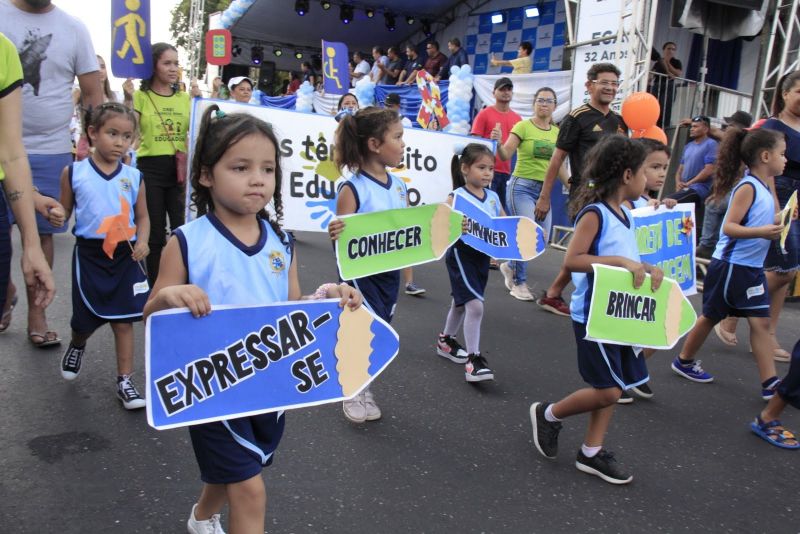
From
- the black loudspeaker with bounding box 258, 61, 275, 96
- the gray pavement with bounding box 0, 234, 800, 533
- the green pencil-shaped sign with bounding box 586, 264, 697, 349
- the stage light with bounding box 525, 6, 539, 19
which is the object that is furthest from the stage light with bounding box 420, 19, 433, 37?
the green pencil-shaped sign with bounding box 586, 264, 697, 349

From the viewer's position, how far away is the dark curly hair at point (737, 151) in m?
3.80

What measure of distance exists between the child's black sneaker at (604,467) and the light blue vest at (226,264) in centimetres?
171

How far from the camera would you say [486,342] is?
477cm

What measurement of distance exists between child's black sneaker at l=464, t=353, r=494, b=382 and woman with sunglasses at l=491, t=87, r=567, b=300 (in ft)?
7.93

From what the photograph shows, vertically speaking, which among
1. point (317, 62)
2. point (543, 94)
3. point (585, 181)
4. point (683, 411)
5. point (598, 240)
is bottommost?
point (683, 411)

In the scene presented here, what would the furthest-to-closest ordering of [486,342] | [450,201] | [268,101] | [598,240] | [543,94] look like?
[268,101] → [543,94] → [486,342] → [450,201] → [598,240]

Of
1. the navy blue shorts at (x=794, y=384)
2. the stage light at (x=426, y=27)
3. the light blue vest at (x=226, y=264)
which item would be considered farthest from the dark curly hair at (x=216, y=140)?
the stage light at (x=426, y=27)

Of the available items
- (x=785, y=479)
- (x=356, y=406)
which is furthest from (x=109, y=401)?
(x=785, y=479)

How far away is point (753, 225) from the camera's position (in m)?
3.78

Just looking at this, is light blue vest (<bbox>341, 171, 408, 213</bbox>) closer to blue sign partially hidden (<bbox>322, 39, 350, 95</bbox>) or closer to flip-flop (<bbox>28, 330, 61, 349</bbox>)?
flip-flop (<bbox>28, 330, 61, 349</bbox>)

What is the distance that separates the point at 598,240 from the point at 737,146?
185cm

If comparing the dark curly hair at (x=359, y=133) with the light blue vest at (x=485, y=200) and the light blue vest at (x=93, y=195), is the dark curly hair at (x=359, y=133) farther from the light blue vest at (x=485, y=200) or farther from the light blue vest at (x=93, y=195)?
the light blue vest at (x=93, y=195)

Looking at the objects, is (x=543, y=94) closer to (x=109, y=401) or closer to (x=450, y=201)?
(x=450, y=201)

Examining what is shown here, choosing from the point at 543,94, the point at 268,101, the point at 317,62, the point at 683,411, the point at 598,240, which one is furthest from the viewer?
the point at 317,62
